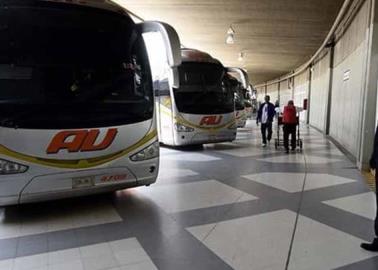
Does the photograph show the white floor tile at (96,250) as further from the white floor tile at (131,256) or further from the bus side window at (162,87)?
the bus side window at (162,87)

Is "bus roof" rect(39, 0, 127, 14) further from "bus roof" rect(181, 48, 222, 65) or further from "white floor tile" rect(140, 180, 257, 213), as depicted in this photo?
"bus roof" rect(181, 48, 222, 65)

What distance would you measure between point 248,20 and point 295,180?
262 inches

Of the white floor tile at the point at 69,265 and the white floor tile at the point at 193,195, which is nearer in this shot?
the white floor tile at the point at 69,265

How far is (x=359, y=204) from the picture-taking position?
17.2 feet

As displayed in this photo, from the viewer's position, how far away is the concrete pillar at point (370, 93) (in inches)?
291

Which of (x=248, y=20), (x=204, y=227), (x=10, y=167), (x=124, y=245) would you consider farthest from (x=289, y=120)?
(x=10, y=167)

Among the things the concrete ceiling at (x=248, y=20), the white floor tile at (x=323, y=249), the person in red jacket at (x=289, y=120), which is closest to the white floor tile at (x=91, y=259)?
the white floor tile at (x=323, y=249)

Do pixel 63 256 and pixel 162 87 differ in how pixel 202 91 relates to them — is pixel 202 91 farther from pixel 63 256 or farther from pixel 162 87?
pixel 63 256

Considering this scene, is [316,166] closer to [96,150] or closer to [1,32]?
[96,150]

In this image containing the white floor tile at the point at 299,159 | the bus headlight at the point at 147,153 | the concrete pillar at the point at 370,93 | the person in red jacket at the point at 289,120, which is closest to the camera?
the bus headlight at the point at 147,153

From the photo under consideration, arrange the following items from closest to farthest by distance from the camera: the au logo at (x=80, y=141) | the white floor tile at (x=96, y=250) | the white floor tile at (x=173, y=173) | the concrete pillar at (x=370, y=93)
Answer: the white floor tile at (x=96, y=250)
the au logo at (x=80, y=141)
the white floor tile at (x=173, y=173)
the concrete pillar at (x=370, y=93)

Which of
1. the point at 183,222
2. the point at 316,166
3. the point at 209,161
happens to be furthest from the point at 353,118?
the point at 183,222

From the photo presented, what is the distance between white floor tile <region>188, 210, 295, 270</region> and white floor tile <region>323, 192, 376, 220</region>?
2.86 feet

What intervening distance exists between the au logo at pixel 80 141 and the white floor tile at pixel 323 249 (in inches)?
94.0
